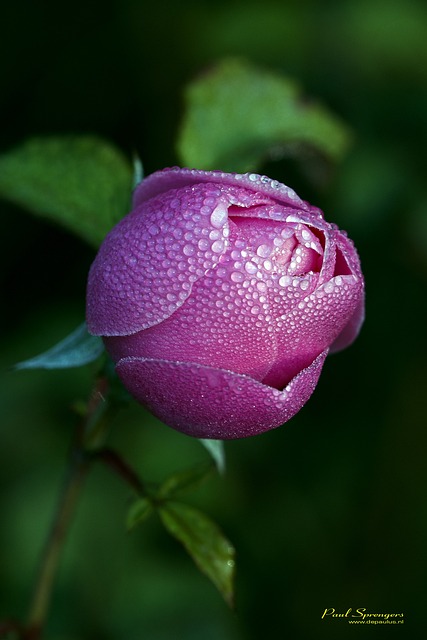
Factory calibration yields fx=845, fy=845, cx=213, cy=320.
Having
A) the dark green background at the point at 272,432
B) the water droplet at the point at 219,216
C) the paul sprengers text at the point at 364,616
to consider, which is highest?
the water droplet at the point at 219,216

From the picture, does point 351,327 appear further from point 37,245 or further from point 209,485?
point 37,245

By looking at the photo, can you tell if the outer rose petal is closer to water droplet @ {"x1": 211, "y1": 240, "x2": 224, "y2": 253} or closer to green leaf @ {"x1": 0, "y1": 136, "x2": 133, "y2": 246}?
water droplet @ {"x1": 211, "y1": 240, "x2": 224, "y2": 253}

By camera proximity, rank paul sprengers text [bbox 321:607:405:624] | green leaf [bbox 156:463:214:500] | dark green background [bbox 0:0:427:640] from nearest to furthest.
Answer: green leaf [bbox 156:463:214:500], paul sprengers text [bbox 321:607:405:624], dark green background [bbox 0:0:427:640]


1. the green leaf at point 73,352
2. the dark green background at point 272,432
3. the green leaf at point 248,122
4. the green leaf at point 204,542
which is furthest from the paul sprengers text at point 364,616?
the green leaf at point 73,352

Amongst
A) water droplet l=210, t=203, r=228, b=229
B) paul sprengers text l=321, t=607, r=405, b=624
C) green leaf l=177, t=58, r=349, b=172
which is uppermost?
water droplet l=210, t=203, r=228, b=229

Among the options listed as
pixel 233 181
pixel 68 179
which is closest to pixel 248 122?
pixel 68 179

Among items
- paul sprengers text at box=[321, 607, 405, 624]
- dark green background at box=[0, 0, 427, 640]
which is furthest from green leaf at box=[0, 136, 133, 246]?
paul sprengers text at box=[321, 607, 405, 624]

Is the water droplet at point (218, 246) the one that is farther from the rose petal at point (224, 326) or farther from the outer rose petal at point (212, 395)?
the outer rose petal at point (212, 395)
